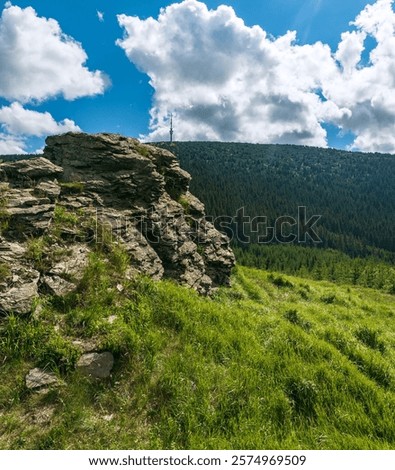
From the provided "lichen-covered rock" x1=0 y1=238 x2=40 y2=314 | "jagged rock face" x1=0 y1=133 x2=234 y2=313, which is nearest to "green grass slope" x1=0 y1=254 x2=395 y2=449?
"lichen-covered rock" x1=0 y1=238 x2=40 y2=314

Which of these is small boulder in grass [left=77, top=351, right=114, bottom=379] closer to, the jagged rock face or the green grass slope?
the green grass slope

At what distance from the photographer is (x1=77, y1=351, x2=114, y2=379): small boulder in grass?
7.33 metres

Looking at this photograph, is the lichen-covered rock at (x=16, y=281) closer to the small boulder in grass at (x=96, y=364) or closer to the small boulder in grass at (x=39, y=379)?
the small boulder in grass at (x=39, y=379)

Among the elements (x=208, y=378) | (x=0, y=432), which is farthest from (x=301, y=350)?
(x=0, y=432)

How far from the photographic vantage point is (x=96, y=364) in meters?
7.48

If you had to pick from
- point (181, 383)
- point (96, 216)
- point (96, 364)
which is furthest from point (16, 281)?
point (181, 383)

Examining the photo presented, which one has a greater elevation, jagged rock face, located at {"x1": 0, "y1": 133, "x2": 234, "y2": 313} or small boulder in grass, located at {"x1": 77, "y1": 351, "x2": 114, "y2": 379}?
jagged rock face, located at {"x1": 0, "y1": 133, "x2": 234, "y2": 313}

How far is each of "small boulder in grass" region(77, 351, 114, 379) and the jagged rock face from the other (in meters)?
2.31

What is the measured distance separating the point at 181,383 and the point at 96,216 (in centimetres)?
860

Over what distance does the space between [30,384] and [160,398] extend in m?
3.00

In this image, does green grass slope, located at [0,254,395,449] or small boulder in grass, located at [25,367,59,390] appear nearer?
green grass slope, located at [0,254,395,449]

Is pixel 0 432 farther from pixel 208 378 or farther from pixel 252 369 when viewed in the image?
pixel 252 369

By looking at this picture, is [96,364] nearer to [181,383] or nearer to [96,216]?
[181,383]

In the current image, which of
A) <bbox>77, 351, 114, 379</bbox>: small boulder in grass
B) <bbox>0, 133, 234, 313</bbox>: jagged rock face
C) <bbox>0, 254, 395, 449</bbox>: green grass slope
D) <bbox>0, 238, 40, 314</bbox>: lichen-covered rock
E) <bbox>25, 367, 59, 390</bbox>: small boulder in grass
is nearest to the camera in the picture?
<bbox>0, 254, 395, 449</bbox>: green grass slope
